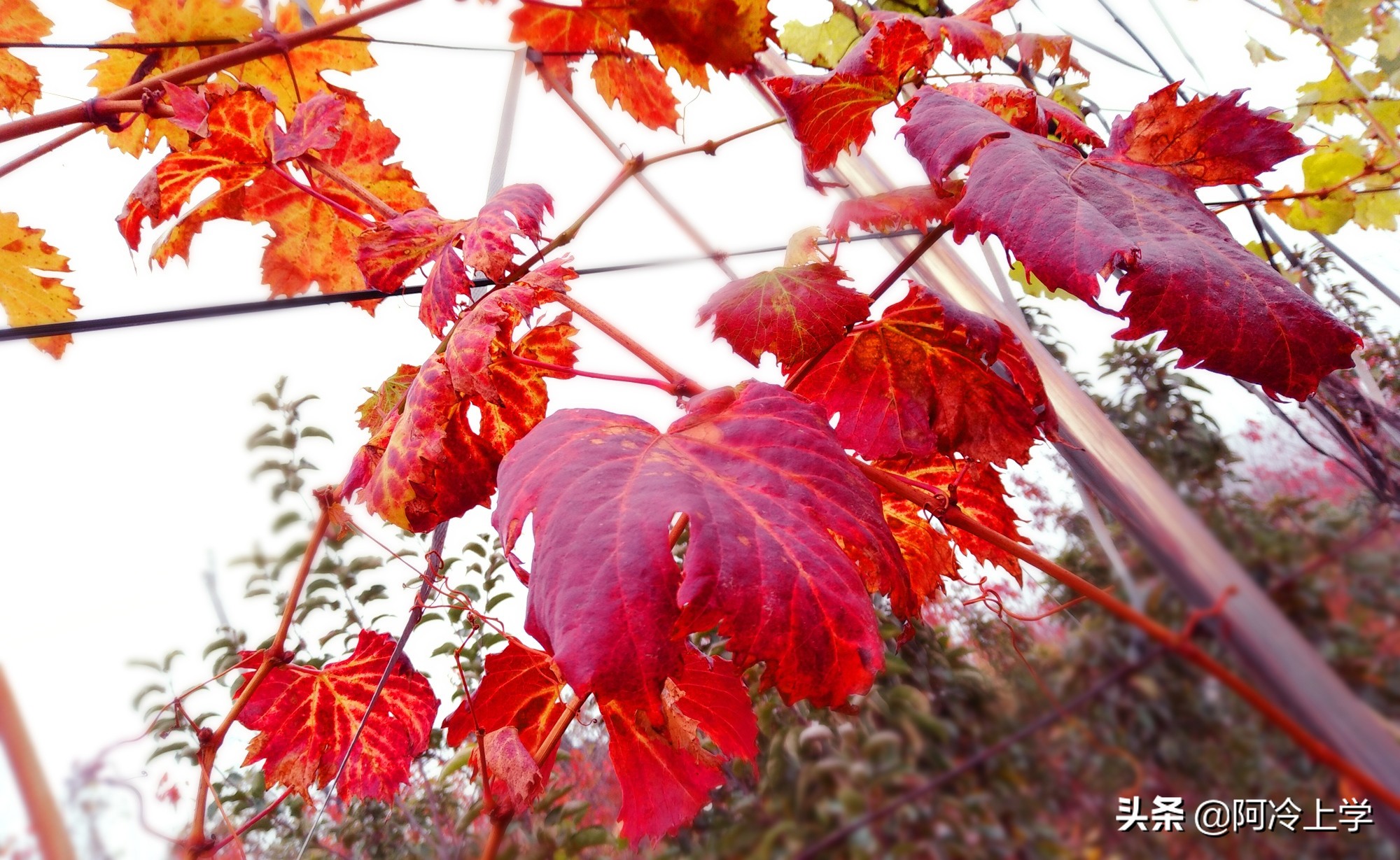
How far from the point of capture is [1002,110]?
50 centimetres

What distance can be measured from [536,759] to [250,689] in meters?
0.19

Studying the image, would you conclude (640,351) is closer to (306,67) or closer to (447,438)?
(447,438)

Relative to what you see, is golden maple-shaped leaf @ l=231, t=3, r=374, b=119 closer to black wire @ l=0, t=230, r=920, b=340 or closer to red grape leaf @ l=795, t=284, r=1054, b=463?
black wire @ l=0, t=230, r=920, b=340

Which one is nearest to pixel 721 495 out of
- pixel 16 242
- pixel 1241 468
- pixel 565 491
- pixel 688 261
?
pixel 565 491

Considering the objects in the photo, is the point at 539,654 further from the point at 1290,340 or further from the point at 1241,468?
the point at 1241,468

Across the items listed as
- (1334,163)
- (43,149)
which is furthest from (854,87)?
(1334,163)

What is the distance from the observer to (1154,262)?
35cm

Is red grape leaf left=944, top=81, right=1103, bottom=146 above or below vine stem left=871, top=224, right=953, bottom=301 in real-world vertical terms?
above

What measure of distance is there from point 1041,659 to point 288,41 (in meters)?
2.36

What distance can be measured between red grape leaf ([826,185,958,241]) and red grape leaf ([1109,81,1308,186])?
106 mm

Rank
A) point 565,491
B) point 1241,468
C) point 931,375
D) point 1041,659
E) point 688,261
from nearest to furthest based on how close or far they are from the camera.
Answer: point 565,491 → point 931,375 → point 688,261 → point 1041,659 → point 1241,468

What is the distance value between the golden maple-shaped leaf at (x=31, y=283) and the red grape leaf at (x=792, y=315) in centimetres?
49

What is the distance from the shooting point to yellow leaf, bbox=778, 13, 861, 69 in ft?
3.07

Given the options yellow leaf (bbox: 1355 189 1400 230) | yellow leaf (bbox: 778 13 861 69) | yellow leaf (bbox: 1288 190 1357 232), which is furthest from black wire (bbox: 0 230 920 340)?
yellow leaf (bbox: 1355 189 1400 230)
